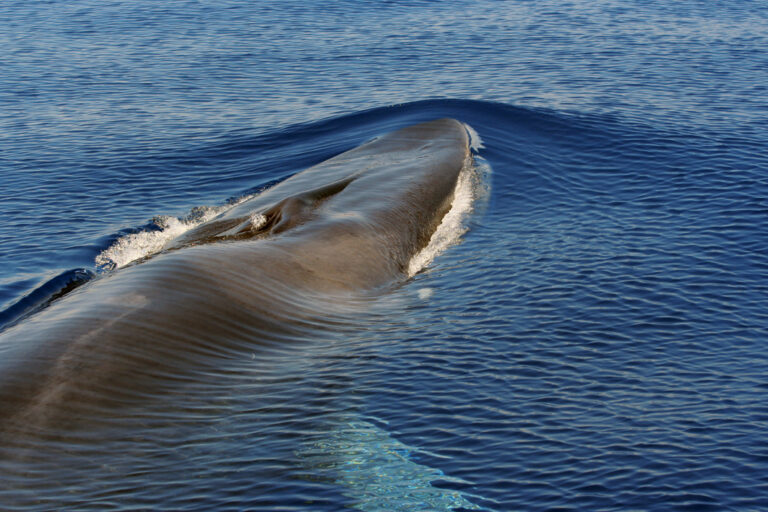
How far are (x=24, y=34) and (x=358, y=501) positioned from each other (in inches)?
1341

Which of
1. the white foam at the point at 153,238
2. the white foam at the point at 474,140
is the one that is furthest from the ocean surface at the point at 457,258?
the white foam at the point at 474,140

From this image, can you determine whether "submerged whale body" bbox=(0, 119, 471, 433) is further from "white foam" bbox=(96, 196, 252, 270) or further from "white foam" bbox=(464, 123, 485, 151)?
"white foam" bbox=(464, 123, 485, 151)

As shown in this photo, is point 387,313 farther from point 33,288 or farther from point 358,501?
point 33,288

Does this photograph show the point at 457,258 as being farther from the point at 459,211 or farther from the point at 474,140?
the point at 474,140

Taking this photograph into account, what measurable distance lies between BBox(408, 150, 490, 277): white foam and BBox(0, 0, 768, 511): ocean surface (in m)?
0.18

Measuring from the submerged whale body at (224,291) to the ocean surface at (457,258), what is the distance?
432mm

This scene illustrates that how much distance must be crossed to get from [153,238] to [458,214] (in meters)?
6.26

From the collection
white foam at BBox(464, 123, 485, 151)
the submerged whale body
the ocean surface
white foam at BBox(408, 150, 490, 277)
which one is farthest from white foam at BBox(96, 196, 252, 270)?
white foam at BBox(464, 123, 485, 151)

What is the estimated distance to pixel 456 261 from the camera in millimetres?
15930

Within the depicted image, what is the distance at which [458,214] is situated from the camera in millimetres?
18234

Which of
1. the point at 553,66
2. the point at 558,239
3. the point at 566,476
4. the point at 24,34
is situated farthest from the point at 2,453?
the point at 24,34

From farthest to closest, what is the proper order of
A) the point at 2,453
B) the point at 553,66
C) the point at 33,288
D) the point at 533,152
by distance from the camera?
1. the point at 553,66
2. the point at 533,152
3. the point at 33,288
4. the point at 2,453

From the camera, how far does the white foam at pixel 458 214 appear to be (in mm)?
16219

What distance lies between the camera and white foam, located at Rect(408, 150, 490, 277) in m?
16.2
